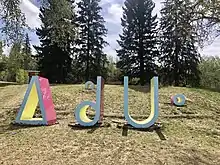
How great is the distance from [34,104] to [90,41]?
52.9ft

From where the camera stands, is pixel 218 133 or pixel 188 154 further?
pixel 218 133

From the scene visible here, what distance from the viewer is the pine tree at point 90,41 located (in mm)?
23031

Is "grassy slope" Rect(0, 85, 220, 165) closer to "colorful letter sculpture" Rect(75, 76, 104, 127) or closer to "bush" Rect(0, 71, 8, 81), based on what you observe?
"colorful letter sculpture" Rect(75, 76, 104, 127)

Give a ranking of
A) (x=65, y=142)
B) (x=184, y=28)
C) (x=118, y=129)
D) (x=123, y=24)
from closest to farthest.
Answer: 1. (x=65, y=142)
2. (x=118, y=129)
3. (x=184, y=28)
4. (x=123, y=24)

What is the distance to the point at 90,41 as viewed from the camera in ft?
76.0

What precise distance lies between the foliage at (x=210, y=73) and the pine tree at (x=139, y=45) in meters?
6.01

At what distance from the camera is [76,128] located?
655 centimetres

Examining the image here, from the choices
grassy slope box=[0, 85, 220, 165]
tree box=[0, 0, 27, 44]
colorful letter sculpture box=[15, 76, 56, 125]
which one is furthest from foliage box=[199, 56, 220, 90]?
tree box=[0, 0, 27, 44]

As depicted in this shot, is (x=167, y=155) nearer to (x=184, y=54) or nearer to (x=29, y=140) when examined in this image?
(x=29, y=140)

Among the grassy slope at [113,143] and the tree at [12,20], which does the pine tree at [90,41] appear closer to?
the grassy slope at [113,143]

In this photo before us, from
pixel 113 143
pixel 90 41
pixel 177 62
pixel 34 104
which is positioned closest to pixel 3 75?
pixel 90 41

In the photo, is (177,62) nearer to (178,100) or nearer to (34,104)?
(178,100)

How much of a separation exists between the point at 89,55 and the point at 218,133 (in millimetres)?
17506

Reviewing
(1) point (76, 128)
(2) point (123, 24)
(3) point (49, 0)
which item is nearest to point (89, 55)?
(2) point (123, 24)
